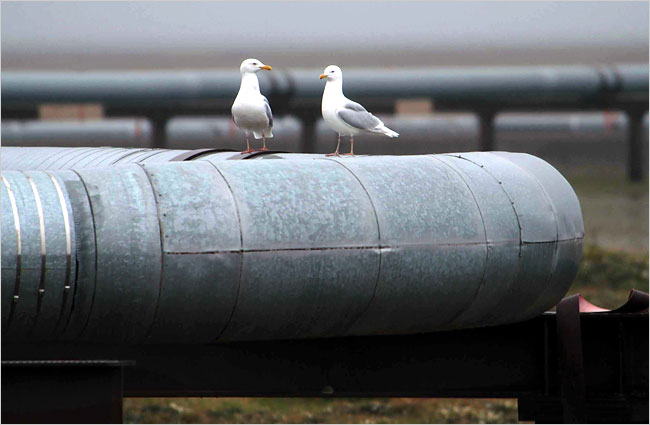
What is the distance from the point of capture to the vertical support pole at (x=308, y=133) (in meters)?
9.08

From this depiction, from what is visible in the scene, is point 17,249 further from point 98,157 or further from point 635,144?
point 635,144

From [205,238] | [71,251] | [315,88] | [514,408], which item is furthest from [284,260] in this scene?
[315,88]

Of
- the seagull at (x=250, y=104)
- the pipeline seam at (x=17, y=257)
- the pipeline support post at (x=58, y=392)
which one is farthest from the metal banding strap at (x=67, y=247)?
the seagull at (x=250, y=104)

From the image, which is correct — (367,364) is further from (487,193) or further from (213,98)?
(213,98)

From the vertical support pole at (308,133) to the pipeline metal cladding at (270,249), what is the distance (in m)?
4.43

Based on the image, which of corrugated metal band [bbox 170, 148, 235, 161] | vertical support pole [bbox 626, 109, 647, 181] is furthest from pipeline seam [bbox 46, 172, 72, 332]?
vertical support pole [bbox 626, 109, 647, 181]

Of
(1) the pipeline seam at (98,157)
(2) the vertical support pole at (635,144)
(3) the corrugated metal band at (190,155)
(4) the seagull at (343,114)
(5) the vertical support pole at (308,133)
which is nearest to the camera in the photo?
(4) the seagull at (343,114)

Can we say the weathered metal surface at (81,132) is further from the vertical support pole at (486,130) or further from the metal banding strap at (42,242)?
the metal banding strap at (42,242)

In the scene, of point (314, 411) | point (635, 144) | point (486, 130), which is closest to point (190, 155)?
point (314, 411)

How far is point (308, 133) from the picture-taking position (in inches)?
359

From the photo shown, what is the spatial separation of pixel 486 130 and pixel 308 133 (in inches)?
62.2

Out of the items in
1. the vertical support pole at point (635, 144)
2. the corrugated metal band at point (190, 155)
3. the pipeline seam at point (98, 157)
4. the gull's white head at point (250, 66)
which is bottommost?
the vertical support pole at point (635, 144)

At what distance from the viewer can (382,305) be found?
4211mm

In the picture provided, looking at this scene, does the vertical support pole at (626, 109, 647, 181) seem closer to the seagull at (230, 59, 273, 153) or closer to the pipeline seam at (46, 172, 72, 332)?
the seagull at (230, 59, 273, 153)
